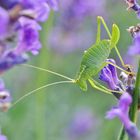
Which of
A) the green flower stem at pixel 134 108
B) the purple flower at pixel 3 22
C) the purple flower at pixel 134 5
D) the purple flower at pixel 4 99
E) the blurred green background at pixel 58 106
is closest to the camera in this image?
the purple flower at pixel 3 22

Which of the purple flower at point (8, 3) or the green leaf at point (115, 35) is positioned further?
the green leaf at point (115, 35)

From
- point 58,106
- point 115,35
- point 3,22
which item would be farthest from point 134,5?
point 58,106

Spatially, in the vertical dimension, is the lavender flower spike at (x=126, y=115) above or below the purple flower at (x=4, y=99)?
below

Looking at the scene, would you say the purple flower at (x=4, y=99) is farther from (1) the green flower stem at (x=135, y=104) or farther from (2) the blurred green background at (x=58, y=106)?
(2) the blurred green background at (x=58, y=106)

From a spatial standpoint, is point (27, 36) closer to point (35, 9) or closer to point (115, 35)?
point (35, 9)

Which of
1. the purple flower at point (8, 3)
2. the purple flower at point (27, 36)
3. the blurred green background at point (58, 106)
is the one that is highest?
the purple flower at point (8, 3)

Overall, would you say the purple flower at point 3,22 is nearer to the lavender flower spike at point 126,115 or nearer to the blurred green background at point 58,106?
the lavender flower spike at point 126,115

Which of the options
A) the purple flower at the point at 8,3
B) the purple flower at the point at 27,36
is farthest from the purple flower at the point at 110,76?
the purple flower at the point at 8,3

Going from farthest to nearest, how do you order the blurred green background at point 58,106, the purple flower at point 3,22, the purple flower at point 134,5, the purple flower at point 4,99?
the blurred green background at point 58,106, the purple flower at point 134,5, the purple flower at point 4,99, the purple flower at point 3,22

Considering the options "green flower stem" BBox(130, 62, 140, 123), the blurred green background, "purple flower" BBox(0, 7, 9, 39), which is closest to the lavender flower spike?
"green flower stem" BBox(130, 62, 140, 123)
